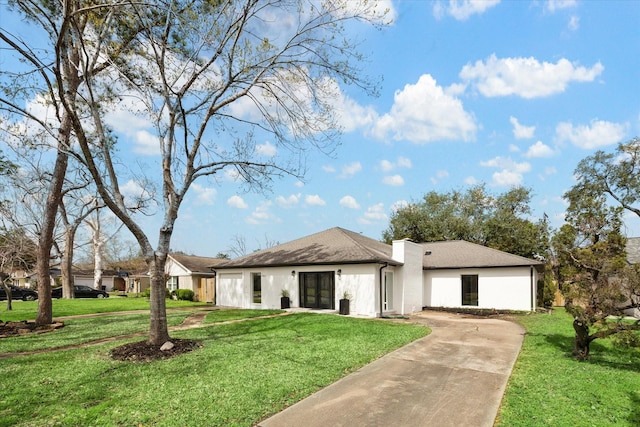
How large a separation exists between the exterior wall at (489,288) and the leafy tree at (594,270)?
33.0ft

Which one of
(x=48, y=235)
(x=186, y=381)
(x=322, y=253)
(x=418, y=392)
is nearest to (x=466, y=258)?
(x=322, y=253)

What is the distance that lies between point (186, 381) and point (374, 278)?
1026cm

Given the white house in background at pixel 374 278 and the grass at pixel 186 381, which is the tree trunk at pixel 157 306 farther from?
the white house in background at pixel 374 278

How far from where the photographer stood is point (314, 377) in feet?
19.7

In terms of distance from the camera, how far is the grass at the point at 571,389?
4523mm

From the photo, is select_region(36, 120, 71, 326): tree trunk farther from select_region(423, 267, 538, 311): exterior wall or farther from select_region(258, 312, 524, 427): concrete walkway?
select_region(423, 267, 538, 311): exterior wall

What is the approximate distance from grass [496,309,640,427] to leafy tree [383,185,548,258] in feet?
63.2

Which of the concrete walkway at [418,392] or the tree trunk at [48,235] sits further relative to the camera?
the tree trunk at [48,235]

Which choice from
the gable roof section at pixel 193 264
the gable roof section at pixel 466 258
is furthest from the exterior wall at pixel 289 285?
the gable roof section at pixel 193 264

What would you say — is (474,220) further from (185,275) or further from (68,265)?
(68,265)

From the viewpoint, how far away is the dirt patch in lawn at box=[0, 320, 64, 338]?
10398 mm

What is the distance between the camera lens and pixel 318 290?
16828mm

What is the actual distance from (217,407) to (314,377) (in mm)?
1832

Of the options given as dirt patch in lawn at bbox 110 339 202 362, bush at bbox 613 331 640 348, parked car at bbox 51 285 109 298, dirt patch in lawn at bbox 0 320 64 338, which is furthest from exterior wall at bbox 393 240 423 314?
parked car at bbox 51 285 109 298
